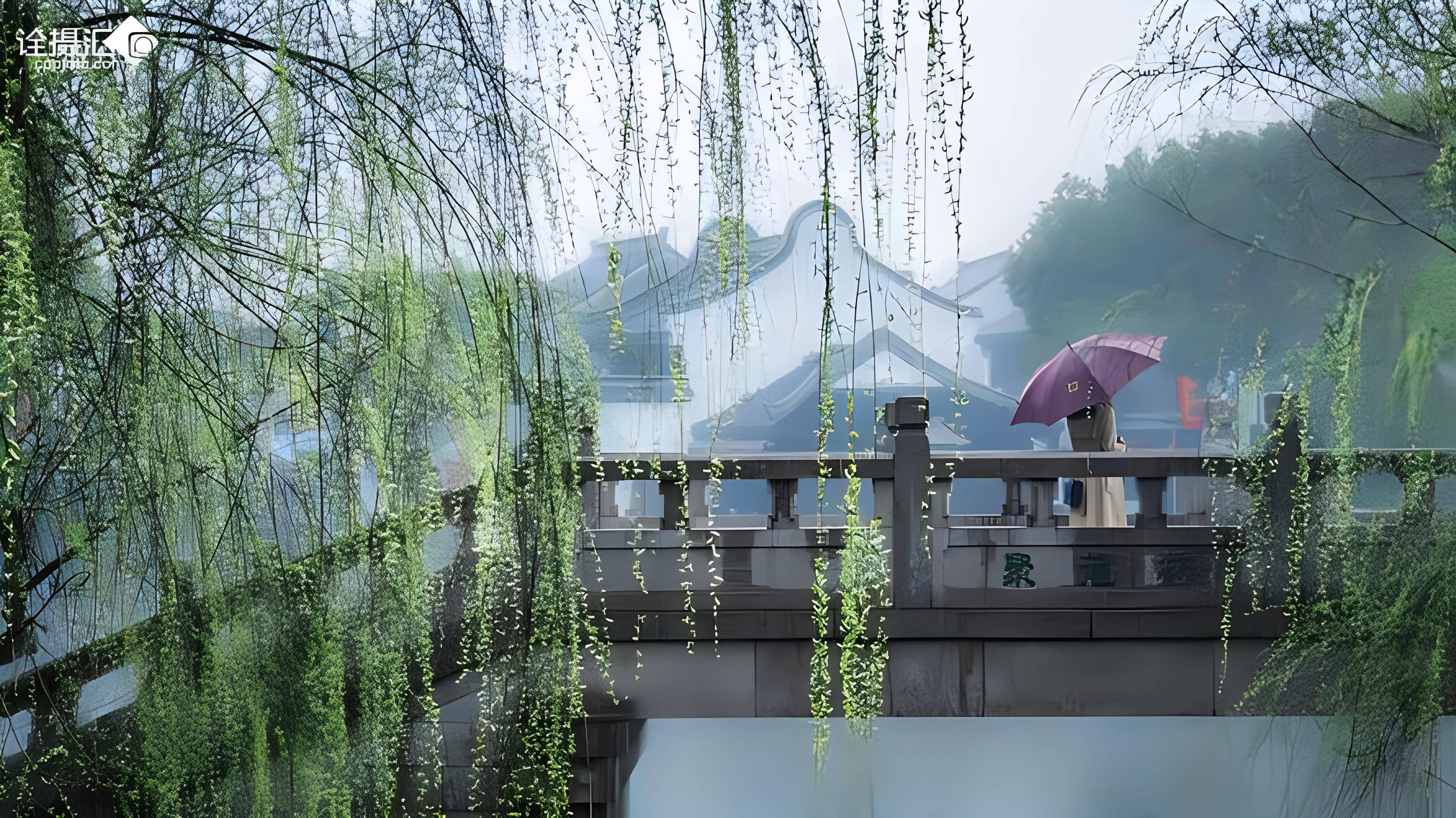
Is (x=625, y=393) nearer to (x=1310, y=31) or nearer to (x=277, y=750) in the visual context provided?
(x=277, y=750)

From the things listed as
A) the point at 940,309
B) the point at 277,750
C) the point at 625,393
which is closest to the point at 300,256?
the point at 625,393

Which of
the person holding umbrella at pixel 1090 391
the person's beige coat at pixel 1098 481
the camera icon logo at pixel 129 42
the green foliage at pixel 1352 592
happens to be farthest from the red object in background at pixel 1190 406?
the camera icon logo at pixel 129 42

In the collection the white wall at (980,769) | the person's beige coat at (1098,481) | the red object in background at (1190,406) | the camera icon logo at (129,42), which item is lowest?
the white wall at (980,769)

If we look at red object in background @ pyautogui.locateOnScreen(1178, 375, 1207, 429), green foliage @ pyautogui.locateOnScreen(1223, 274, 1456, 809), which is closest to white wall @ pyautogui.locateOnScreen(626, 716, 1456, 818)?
green foliage @ pyautogui.locateOnScreen(1223, 274, 1456, 809)

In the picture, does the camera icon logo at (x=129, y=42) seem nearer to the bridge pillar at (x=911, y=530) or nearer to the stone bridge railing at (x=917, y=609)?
the stone bridge railing at (x=917, y=609)

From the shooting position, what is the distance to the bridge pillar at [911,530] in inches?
123

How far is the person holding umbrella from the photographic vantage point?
167 inches

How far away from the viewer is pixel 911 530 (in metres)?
3.18

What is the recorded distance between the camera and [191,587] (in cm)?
279

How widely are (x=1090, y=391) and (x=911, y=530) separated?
174 centimetres

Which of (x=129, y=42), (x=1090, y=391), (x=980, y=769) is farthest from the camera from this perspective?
(x=980, y=769)

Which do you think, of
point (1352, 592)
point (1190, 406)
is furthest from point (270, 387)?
point (1352, 592)

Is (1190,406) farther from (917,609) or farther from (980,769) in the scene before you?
(980,769)

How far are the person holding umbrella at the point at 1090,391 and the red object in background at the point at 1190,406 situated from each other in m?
0.78
